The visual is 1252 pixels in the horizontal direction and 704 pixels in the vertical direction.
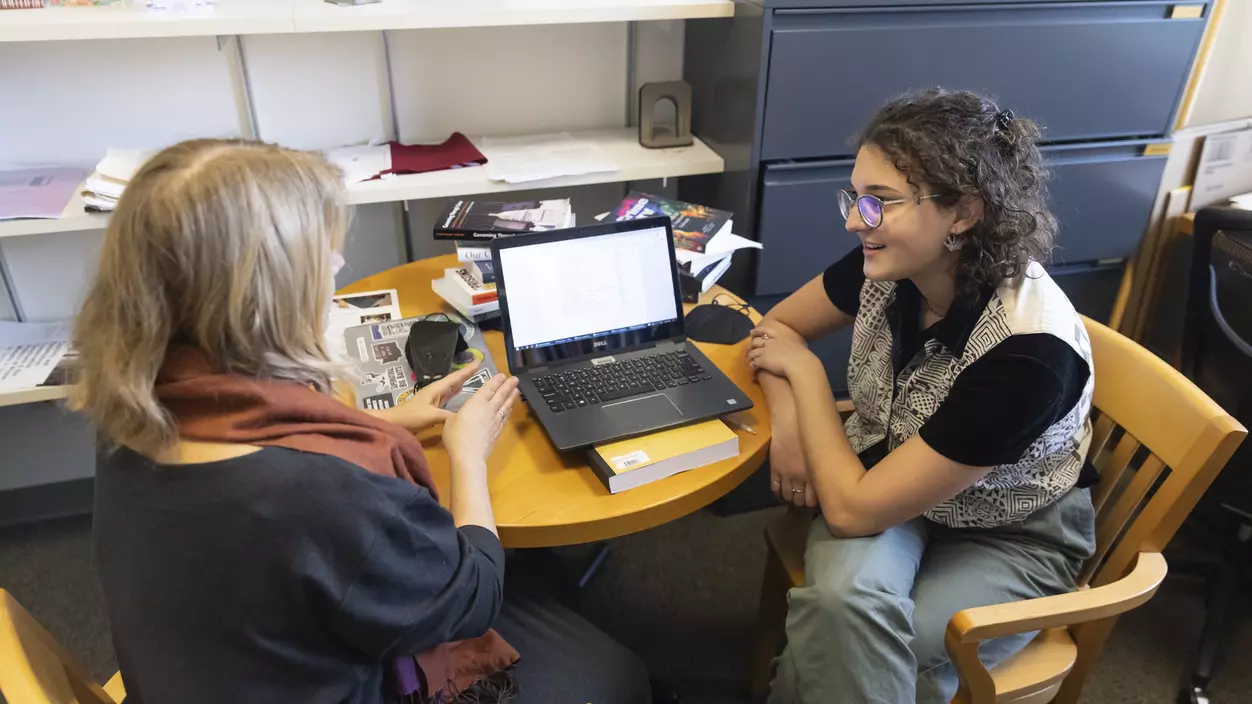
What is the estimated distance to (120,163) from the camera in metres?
1.76

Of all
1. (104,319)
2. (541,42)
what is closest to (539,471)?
(104,319)

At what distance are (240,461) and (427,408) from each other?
0.49 meters

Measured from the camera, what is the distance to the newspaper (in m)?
1.35

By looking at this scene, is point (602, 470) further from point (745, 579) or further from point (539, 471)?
point (745, 579)

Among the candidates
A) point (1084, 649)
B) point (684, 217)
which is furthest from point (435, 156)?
point (1084, 649)

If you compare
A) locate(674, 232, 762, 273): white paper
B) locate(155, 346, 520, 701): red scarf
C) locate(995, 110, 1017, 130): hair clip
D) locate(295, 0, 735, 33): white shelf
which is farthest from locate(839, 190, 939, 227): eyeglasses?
locate(295, 0, 735, 33): white shelf

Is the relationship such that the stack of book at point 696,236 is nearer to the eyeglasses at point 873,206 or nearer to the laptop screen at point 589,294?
the laptop screen at point 589,294

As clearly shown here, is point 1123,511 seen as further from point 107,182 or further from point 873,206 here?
point 107,182

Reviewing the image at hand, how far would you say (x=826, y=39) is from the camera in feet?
5.74

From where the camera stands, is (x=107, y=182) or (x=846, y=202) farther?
(x=107, y=182)

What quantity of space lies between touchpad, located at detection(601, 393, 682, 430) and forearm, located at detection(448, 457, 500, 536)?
235 millimetres

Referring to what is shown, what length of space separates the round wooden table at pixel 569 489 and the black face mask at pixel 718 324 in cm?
22

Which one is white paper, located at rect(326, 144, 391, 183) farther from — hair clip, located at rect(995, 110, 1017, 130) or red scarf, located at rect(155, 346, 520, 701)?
hair clip, located at rect(995, 110, 1017, 130)

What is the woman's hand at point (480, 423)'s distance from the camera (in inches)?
44.4
